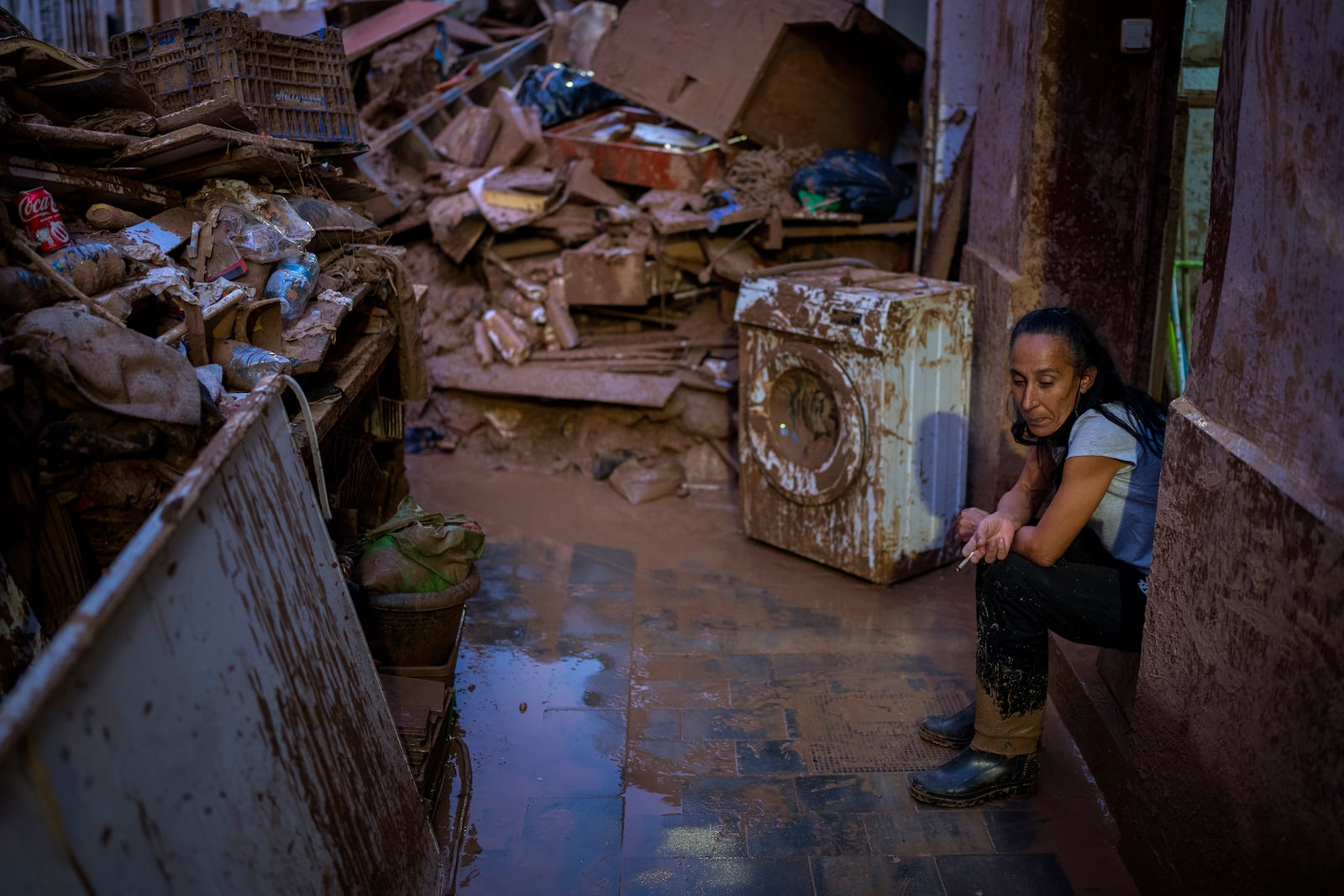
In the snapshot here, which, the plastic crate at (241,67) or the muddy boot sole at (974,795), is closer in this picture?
the muddy boot sole at (974,795)

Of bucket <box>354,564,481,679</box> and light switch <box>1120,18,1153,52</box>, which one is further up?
light switch <box>1120,18,1153,52</box>

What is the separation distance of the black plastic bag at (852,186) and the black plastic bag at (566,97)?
7.38 feet

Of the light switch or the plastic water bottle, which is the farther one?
the light switch

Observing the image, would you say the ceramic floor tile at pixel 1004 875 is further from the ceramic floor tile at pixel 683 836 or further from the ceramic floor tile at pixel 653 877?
the ceramic floor tile at pixel 653 877

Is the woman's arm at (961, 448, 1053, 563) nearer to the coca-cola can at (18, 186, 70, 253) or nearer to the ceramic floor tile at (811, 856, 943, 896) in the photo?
the ceramic floor tile at (811, 856, 943, 896)

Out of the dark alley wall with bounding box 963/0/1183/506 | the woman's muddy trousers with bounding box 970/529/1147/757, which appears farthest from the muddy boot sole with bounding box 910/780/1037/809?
the dark alley wall with bounding box 963/0/1183/506

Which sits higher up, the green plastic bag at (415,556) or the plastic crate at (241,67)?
the plastic crate at (241,67)

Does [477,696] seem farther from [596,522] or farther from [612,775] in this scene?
[596,522]

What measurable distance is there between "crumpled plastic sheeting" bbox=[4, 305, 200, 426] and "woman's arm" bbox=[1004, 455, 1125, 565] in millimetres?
2319

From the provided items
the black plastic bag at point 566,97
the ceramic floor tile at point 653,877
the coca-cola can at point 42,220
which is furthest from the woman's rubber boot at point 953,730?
the black plastic bag at point 566,97

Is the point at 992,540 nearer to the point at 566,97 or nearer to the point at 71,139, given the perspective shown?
the point at 71,139

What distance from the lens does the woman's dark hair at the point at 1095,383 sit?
307 cm

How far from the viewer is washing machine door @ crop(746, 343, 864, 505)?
5.00m

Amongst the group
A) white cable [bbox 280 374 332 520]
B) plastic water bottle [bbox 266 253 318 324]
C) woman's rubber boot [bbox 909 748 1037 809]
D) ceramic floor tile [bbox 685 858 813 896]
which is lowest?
ceramic floor tile [bbox 685 858 813 896]
